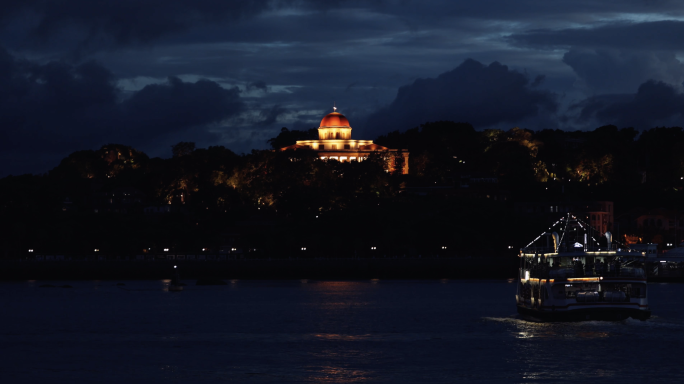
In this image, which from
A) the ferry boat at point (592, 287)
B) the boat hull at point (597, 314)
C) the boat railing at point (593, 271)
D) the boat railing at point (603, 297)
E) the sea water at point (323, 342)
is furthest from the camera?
the boat railing at point (593, 271)

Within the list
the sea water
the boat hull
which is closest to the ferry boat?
the boat hull

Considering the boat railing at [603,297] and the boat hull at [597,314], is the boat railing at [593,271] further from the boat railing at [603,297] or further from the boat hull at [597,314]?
the boat hull at [597,314]

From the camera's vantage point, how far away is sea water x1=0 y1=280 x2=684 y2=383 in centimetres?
5134

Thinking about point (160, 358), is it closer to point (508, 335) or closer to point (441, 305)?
point (508, 335)

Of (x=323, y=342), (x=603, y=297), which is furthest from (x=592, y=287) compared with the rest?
(x=323, y=342)

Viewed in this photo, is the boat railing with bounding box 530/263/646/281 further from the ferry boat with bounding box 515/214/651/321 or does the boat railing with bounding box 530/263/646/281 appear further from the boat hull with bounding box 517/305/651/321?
the boat hull with bounding box 517/305/651/321

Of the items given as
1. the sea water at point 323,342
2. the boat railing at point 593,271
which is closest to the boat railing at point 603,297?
the boat railing at point 593,271

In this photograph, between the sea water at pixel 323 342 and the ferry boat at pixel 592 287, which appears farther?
the ferry boat at pixel 592 287

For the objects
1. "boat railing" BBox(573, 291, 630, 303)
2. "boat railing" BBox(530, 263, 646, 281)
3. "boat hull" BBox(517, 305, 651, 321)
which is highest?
"boat railing" BBox(530, 263, 646, 281)

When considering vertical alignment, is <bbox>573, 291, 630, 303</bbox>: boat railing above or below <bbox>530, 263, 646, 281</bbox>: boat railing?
below

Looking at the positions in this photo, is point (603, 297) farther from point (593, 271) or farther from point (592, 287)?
point (593, 271)

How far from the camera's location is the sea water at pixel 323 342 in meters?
51.3

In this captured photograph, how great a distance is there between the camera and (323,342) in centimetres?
6562

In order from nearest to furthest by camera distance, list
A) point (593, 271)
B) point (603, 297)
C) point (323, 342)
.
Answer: point (323, 342)
point (603, 297)
point (593, 271)
